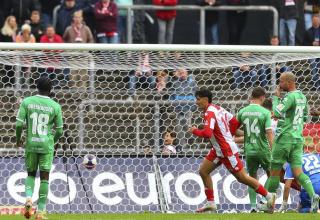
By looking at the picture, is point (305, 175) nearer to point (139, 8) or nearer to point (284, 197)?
point (284, 197)

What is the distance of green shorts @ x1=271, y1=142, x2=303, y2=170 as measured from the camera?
1845 centimetres

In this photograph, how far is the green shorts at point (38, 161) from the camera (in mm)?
17422

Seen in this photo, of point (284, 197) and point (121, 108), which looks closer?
point (284, 197)

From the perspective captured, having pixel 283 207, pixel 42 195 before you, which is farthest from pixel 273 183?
pixel 42 195

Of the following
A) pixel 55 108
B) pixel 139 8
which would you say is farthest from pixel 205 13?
pixel 55 108

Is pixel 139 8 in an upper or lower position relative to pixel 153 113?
upper

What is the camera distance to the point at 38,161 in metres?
17.5

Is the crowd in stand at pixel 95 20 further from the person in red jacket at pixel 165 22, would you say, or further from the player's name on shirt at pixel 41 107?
the player's name on shirt at pixel 41 107

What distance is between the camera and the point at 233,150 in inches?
732

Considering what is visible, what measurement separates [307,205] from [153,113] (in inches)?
123

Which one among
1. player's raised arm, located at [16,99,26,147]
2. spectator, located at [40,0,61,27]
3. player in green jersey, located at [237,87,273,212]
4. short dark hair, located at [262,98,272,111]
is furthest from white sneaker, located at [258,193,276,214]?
spectator, located at [40,0,61,27]

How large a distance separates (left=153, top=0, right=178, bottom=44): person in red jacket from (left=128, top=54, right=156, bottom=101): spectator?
175 inches

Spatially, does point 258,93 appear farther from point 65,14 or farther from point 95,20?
point 65,14

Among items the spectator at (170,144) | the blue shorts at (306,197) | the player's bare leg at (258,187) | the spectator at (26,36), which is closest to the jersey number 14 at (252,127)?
the player's bare leg at (258,187)
